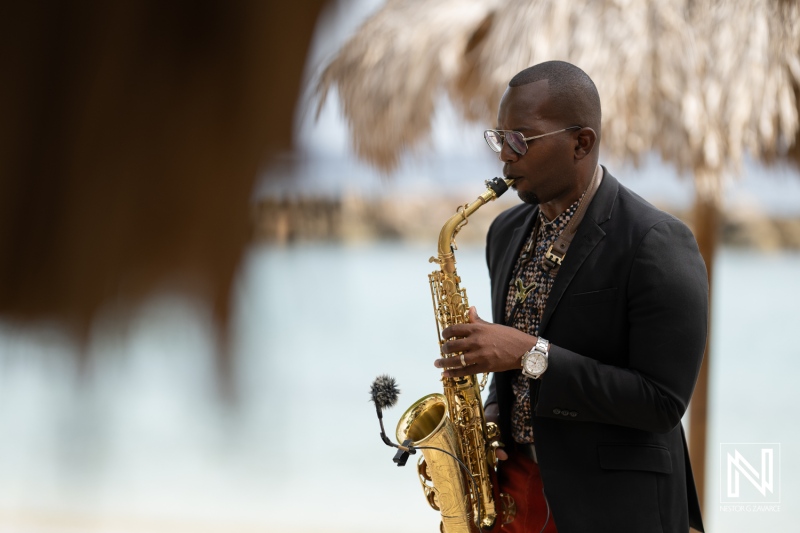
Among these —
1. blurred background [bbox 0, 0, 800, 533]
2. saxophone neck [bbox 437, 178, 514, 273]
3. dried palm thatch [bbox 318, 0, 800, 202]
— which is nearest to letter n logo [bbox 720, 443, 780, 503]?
blurred background [bbox 0, 0, 800, 533]

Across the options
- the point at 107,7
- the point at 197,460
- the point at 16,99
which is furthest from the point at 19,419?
the point at 107,7

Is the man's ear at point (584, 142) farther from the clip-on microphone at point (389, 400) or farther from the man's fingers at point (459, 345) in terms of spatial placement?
the clip-on microphone at point (389, 400)

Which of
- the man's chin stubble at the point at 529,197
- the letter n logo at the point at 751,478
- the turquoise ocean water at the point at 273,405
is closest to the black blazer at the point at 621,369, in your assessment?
the man's chin stubble at the point at 529,197

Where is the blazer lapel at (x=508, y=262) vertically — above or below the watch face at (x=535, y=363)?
above

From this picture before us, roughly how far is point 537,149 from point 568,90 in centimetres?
14

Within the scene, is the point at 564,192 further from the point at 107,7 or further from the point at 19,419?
the point at 19,419

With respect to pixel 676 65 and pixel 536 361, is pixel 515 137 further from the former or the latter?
pixel 676 65

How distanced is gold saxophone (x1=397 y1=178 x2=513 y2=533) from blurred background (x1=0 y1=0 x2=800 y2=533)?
55.3 inches

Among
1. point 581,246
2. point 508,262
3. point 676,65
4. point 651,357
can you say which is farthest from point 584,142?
point 676,65

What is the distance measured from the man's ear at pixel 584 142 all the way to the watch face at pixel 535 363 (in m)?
0.42

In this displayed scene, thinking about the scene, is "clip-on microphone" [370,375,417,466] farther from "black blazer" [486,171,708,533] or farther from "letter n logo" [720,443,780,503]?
"letter n logo" [720,443,780,503]

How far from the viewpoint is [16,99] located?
4887 millimetres

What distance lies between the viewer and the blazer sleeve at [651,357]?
157 centimetres

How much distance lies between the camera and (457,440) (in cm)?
194
